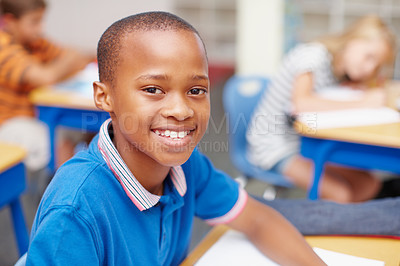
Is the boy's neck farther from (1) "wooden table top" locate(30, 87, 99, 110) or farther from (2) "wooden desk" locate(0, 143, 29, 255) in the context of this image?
(1) "wooden table top" locate(30, 87, 99, 110)

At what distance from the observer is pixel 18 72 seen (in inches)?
88.8

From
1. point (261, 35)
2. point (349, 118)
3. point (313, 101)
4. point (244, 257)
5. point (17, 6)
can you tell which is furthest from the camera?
point (261, 35)

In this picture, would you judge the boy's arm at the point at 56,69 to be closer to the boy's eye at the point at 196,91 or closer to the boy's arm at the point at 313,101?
the boy's arm at the point at 313,101

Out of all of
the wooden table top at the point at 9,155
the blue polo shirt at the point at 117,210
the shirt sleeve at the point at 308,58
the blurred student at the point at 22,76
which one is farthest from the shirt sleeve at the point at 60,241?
the blurred student at the point at 22,76

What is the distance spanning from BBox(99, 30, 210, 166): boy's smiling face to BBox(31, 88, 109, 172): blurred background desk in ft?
4.75

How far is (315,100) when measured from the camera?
6.30ft

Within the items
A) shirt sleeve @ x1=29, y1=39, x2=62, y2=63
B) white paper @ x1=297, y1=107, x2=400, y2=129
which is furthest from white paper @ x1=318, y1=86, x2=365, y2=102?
shirt sleeve @ x1=29, y1=39, x2=62, y2=63

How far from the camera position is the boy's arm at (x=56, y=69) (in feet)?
7.54

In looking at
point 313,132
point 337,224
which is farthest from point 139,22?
point 313,132

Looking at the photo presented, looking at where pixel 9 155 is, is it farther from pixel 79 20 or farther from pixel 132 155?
pixel 79 20

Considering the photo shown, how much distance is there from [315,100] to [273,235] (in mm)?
1152

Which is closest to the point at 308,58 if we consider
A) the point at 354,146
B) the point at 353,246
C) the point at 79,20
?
the point at 354,146

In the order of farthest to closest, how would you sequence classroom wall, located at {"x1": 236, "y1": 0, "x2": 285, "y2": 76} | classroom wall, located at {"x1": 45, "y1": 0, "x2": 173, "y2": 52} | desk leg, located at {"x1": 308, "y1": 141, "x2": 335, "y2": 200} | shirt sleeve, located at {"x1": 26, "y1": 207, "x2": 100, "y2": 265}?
classroom wall, located at {"x1": 45, "y1": 0, "x2": 173, "y2": 52}
classroom wall, located at {"x1": 236, "y1": 0, "x2": 285, "y2": 76}
desk leg, located at {"x1": 308, "y1": 141, "x2": 335, "y2": 200}
shirt sleeve, located at {"x1": 26, "y1": 207, "x2": 100, "y2": 265}

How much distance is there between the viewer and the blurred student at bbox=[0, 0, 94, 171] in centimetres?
224
